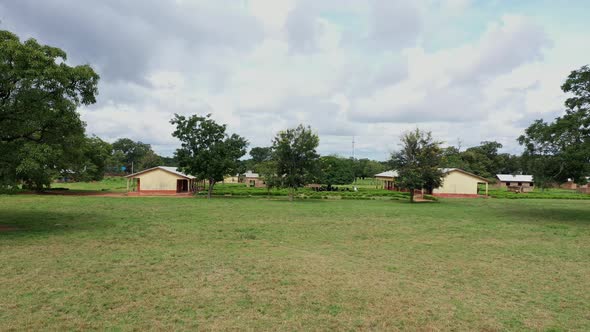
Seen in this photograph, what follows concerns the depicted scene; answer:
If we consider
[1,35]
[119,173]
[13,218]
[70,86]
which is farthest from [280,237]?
[119,173]

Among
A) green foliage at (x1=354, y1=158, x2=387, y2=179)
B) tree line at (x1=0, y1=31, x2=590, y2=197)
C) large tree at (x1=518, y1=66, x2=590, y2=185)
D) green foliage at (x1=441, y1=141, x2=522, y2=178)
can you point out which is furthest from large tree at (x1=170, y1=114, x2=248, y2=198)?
green foliage at (x1=354, y1=158, x2=387, y2=179)

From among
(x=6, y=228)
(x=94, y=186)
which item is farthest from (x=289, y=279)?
(x=94, y=186)

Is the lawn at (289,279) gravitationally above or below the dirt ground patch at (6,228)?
below

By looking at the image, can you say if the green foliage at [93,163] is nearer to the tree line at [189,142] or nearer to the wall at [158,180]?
the tree line at [189,142]

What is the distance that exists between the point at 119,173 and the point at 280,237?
119 metres

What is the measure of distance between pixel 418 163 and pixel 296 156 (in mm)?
12580

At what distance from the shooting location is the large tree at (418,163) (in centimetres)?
3488

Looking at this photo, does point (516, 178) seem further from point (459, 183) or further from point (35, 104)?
point (35, 104)

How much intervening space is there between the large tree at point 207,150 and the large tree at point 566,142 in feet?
91.7

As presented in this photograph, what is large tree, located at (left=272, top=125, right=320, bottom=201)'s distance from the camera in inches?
1500

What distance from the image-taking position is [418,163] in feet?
118

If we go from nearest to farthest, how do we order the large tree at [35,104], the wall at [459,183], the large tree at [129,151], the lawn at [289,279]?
the lawn at [289,279] < the large tree at [35,104] < the wall at [459,183] < the large tree at [129,151]

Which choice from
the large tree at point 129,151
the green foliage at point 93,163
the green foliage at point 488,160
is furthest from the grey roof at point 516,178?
the large tree at point 129,151

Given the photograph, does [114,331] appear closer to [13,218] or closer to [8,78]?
[8,78]
